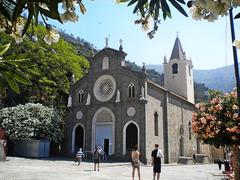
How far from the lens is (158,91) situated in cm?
3759

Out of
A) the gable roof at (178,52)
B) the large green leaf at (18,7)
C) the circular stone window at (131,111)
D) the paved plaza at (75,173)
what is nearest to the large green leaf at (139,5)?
the large green leaf at (18,7)

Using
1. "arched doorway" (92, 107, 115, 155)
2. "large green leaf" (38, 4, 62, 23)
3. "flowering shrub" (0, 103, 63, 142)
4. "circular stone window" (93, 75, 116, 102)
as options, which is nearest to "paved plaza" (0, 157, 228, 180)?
"flowering shrub" (0, 103, 63, 142)

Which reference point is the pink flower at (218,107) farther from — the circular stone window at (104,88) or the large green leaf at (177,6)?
the circular stone window at (104,88)

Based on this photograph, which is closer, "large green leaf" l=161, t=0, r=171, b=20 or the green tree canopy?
"large green leaf" l=161, t=0, r=171, b=20

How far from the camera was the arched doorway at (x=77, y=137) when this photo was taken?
38344 millimetres

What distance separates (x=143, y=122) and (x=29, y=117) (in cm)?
1185

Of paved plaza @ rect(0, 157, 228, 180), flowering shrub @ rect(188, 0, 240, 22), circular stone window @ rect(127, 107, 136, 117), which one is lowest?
paved plaza @ rect(0, 157, 228, 180)

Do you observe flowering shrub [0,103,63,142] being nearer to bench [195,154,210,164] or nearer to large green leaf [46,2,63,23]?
bench [195,154,210,164]

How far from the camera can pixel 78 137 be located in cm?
3891

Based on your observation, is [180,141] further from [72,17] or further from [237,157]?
[72,17]

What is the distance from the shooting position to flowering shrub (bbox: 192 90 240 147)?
1205cm

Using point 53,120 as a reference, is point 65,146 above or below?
below

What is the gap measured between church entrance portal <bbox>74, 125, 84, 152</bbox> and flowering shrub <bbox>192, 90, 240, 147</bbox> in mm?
26525

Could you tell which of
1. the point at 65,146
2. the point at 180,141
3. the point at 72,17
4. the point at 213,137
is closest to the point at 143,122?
the point at 180,141
